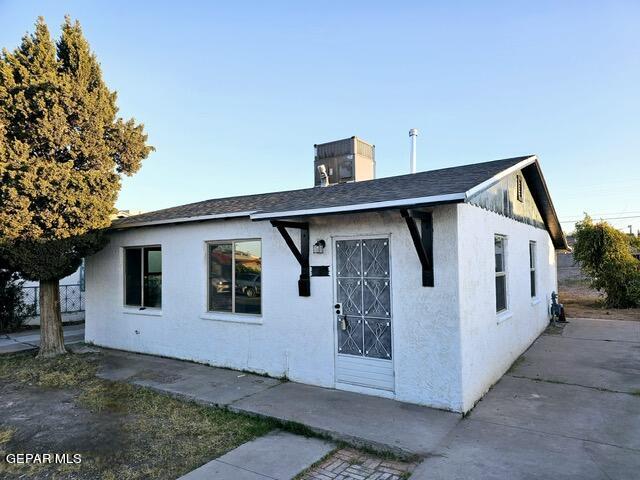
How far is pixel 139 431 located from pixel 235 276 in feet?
10.5

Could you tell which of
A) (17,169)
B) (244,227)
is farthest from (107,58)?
(244,227)

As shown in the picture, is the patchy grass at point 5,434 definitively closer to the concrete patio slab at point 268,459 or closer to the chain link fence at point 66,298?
the concrete patio slab at point 268,459

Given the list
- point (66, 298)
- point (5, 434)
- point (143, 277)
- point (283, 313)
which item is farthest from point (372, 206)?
point (66, 298)

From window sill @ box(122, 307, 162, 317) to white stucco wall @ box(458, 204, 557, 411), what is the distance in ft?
20.8

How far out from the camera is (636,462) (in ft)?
12.2

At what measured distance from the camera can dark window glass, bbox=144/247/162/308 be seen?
8700 mm

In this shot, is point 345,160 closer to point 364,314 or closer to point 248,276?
point 248,276

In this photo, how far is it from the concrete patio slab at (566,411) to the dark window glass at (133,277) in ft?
24.6

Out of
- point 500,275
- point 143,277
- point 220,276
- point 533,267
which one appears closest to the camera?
point 500,275

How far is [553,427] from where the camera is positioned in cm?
456

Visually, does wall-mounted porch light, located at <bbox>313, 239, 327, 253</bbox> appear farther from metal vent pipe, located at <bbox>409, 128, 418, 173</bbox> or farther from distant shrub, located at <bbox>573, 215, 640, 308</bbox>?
distant shrub, located at <bbox>573, 215, 640, 308</bbox>

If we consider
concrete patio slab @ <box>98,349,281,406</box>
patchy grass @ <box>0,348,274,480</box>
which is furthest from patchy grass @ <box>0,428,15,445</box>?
concrete patio slab @ <box>98,349,281,406</box>

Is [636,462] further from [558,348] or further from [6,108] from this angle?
[6,108]

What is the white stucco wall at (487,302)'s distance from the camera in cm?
518
